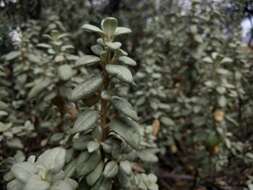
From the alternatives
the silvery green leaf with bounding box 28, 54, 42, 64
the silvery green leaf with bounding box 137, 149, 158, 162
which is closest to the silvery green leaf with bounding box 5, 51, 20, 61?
the silvery green leaf with bounding box 28, 54, 42, 64

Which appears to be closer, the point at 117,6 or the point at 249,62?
the point at 249,62

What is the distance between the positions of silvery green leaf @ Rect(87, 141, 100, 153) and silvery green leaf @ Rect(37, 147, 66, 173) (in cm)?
11

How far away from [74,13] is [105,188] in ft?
7.67

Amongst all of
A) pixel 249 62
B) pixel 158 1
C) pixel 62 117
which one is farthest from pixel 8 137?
pixel 158 1

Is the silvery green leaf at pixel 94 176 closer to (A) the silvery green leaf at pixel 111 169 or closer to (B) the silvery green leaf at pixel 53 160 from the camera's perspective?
(A) the silvery green leaf at pixel 111 169

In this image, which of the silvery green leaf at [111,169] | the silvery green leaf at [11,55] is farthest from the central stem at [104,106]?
the silvery green leaf at [11,55]

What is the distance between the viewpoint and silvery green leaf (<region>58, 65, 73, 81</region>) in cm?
221

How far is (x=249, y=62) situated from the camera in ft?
10.5

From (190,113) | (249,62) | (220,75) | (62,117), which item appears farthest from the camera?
(249,62)

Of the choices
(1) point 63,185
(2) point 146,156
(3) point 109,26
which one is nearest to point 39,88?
(2) point 146,156

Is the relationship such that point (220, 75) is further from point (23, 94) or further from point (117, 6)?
point (117, 6)

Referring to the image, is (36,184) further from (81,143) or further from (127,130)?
(127,130)

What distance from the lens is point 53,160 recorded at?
147 centimetres

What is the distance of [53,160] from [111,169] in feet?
0.77
